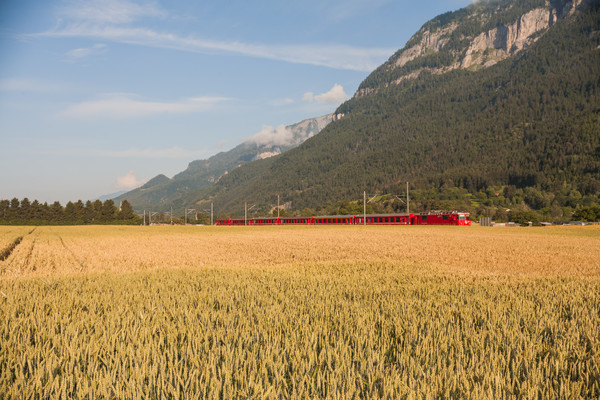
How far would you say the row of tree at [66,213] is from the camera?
124 m

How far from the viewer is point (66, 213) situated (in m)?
131

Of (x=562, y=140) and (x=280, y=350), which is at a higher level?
(x=562, y=140)

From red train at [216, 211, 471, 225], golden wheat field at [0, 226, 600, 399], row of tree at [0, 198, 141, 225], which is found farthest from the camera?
row of tree at [0, 198, 141, 225]

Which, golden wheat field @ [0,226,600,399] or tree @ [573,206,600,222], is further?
tree @ [573,206,600,222]

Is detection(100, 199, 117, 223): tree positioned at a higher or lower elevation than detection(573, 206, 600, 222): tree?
higher

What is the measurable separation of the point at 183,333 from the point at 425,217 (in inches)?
2492

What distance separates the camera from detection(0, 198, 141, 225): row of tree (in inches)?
4872

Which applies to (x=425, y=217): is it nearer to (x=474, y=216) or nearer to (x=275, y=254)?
(x=275, y=254)

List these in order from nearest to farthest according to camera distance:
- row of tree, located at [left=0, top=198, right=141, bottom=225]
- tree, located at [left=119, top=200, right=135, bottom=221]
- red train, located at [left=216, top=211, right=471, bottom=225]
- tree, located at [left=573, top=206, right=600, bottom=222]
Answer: red train, located at [left=216, top=211, right=471, bottom=225] < tree, located at [left=573, top=206, right=600, bottom=222] < row of tree, located at [left=0, top=198, right=141, bottom=225] < tree, located at [left=119, top=200, right=135, bottom=221]

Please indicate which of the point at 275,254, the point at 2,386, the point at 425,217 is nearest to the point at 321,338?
the point at 2,386

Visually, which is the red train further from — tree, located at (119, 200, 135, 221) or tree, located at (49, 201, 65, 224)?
tree, located at (49, 201, 65, 224)

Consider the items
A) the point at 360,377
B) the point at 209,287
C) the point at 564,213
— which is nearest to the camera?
the point at 360,377

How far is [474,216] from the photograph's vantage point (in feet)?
381

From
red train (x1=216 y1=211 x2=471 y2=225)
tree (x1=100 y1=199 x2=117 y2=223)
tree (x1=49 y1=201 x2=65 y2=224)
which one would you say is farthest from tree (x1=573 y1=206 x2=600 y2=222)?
tree (x1=49 y1=201 x2=65 y2=224)
